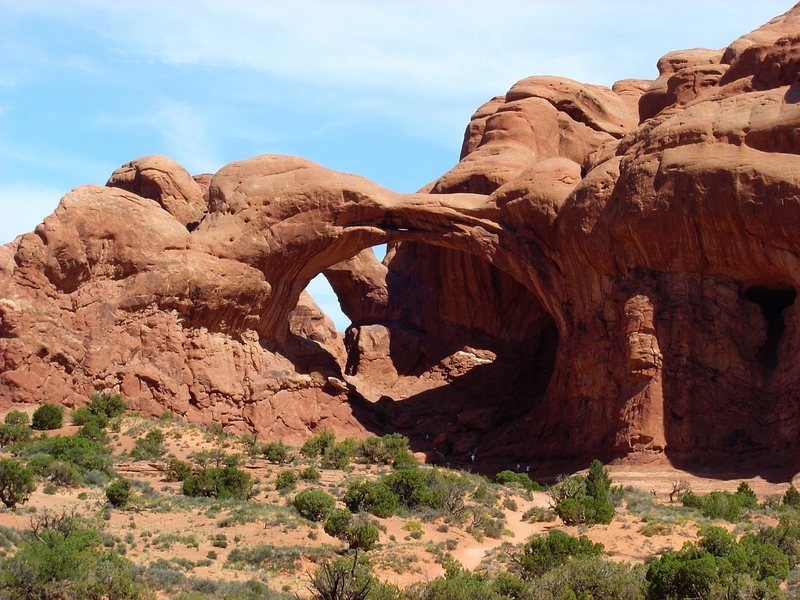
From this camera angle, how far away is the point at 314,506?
89.7 ft

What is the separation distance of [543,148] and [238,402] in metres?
15.5

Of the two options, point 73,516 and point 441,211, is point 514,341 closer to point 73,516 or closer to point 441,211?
point 441,211

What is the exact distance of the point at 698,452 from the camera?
35594 mm

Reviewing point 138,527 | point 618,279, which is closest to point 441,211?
point 618,279

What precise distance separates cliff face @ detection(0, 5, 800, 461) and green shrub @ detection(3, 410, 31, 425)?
1.25 m

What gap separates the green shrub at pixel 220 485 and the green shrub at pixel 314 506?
241 cm

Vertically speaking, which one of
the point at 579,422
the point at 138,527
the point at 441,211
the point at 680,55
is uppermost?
the point at 680,55

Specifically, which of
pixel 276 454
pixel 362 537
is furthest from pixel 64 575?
pixel 276 454

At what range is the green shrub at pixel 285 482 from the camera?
30969mm

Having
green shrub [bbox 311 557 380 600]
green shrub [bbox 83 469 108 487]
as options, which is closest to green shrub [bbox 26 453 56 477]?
green shrub [bbox 83 469 108 487]

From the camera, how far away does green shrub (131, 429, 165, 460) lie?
112 feet

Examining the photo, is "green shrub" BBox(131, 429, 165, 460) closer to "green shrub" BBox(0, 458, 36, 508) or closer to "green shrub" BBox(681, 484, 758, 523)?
"green shrub" BBox(0, 458, 36, 508)

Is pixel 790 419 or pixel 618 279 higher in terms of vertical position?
pixel 618 279

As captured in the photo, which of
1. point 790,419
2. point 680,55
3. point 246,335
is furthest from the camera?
point 680,55
